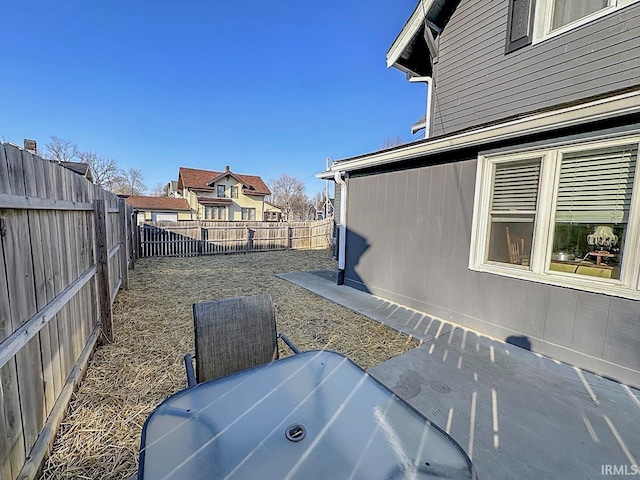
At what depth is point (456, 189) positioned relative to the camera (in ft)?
12.5

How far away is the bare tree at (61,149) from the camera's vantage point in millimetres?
25625

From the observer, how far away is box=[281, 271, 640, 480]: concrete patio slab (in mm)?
1703

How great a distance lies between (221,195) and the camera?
25000 mm

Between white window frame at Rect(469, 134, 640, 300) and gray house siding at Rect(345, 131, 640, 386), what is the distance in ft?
0.30

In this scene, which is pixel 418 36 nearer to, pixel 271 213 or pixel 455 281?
pixel 455 281

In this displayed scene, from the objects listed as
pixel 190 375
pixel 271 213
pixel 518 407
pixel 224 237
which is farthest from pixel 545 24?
pixel 271 213

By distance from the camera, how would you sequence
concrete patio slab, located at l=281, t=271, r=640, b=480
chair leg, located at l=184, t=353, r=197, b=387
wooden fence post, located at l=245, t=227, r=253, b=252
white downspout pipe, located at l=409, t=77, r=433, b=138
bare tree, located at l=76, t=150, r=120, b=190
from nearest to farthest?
chair leg, located at l=184, t=353, r=197, b=387 → concrete patio slab, located at l=281, t=271, r=640, b=480 → white downspout pipe, located at l=409, t=77, r=433, b=138 → wooden fence post, located at l=245, t=227, r=253, b=252 → bare tree, located at l=76, t=150, r=120, b=190

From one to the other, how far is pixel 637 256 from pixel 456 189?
184 cm

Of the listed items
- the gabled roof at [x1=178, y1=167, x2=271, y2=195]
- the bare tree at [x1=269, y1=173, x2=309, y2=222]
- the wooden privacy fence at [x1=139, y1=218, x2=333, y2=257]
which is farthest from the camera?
the bare tree at [x1=269, y1=173, x2=309, y2=222]

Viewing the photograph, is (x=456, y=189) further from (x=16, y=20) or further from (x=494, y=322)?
(x=16, y=20)

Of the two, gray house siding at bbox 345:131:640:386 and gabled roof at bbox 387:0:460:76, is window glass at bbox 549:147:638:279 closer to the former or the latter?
gray house siding at bbox 345:131:640:386

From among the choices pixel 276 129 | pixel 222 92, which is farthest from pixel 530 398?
pixel 276 129

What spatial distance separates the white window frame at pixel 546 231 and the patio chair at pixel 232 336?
2.86 metres

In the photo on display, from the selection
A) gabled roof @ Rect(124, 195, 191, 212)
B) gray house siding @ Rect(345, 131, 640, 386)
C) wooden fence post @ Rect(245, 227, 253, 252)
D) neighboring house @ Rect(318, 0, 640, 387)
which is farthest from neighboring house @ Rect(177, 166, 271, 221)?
neighboring house @ Rect(318, 0, 640, 387)
